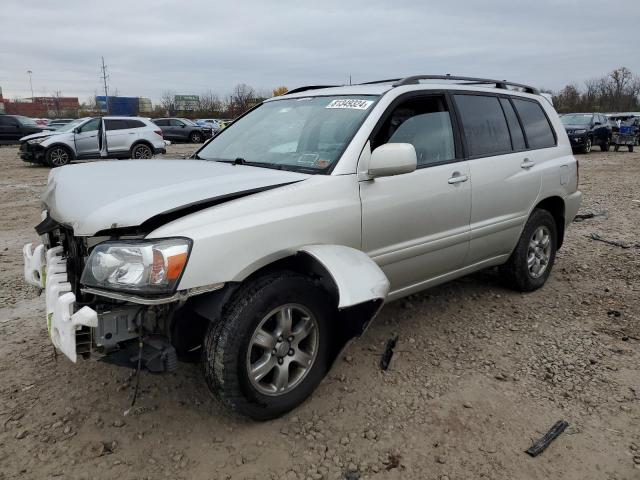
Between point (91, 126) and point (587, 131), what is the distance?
58.6ft

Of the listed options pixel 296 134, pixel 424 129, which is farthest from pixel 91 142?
pixel 424 129

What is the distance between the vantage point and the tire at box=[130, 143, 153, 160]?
607 inches

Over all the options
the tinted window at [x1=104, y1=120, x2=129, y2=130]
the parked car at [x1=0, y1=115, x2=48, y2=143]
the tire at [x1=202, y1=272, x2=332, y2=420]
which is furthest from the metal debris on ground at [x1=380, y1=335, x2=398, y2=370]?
the parked car at [x1=0, y1=115, x2=48, y2=143]

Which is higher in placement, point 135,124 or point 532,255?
point 135,124

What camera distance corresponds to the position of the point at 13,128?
22344mm

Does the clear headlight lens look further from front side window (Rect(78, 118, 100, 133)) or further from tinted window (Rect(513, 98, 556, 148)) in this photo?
front side window (Rect(78, 118, 100, 133))

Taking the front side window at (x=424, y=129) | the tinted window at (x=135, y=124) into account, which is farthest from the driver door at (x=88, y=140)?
the front side window at (x=424, y=129)

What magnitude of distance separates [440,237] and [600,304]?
72.8 inches

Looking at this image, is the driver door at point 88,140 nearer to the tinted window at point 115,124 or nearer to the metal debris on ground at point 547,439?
the tinted window at point 115,124

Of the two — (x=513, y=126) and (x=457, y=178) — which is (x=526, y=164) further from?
(x=457, y=178)

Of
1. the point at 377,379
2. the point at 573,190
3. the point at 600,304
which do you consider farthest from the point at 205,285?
the point at 573,190

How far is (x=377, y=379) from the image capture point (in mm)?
3041

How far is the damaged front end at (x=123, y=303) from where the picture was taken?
2.13 meters

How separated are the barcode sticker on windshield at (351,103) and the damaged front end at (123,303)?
1547 mm
